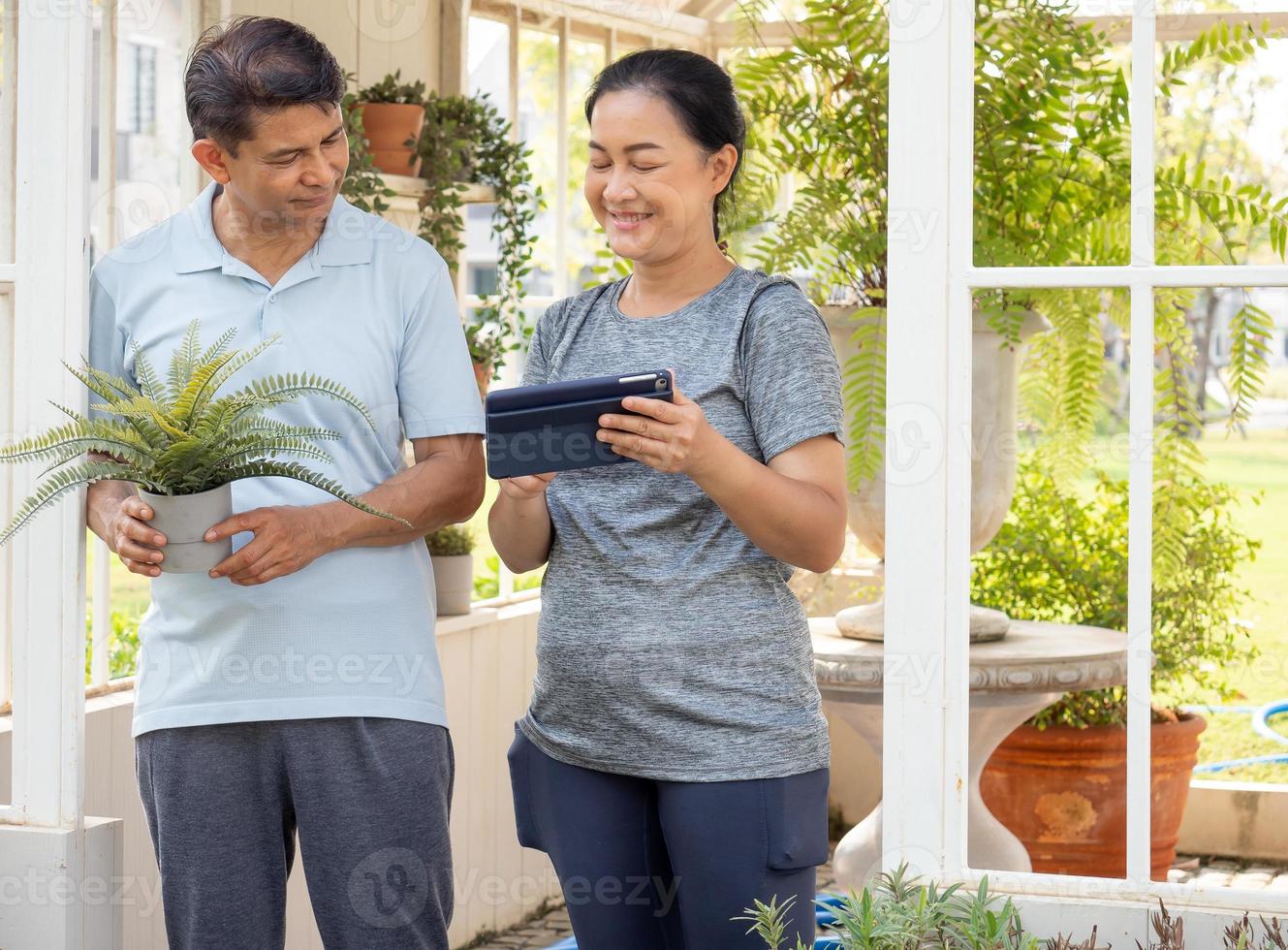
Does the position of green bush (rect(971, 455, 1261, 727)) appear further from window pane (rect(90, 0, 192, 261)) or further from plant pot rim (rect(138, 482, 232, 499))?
window pane (rect(90, 0, 192, 261))

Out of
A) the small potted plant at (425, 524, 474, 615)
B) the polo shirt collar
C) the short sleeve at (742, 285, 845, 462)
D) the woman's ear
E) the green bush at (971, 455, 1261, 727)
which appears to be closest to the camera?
the short sleeve at (742, 285, 845, 462)

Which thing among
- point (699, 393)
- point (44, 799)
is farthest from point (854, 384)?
point (44, 799)

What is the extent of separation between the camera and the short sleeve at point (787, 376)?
5.10 feet

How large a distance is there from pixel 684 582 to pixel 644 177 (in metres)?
0.43

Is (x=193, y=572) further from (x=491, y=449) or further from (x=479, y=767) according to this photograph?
(x=479, y=767)

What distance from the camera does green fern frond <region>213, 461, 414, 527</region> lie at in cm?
159

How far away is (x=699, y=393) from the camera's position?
1601 millimetres

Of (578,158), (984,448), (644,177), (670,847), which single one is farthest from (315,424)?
(578,158)

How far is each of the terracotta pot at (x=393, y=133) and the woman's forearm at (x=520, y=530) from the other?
1662 mm

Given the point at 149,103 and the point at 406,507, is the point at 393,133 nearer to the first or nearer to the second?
the point at 406,507

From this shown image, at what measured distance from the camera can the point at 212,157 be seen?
173 centimetres

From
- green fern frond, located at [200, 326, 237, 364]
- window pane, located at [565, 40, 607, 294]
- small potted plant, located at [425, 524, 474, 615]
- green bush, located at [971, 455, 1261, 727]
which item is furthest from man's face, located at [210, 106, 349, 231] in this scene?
window pane, located at [565, 40, 607, 294]

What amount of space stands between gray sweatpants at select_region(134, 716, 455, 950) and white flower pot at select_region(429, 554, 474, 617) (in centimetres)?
171

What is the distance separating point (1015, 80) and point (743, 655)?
59.1 inches
